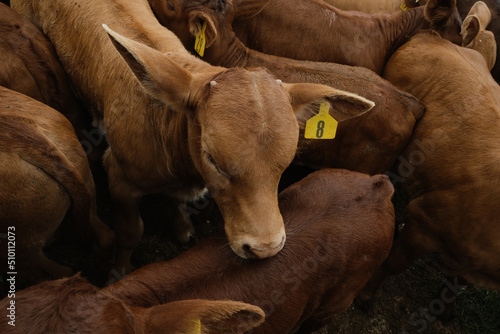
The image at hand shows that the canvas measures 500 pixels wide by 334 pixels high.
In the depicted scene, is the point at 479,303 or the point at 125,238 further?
the point at 479,303

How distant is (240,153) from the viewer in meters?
2.46

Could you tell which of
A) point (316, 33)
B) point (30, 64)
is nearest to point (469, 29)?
point (316, 33)

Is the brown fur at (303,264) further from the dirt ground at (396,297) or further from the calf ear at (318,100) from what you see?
the dirt ground at (396,297)

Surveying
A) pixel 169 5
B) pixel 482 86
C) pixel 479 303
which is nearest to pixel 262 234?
pixel 169 5

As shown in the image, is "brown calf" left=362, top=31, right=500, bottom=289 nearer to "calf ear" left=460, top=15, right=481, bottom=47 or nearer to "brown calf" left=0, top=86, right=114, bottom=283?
"calf ear" left=460, top=15, right=481, bottom=47

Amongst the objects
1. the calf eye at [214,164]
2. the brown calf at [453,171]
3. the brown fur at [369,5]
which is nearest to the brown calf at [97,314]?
the calf eye at [214,164]

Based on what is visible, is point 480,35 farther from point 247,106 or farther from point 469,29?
point 247,106

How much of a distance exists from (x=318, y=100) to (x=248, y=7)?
7.86 feet

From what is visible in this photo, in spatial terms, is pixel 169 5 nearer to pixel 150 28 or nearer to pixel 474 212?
pixel 150 28

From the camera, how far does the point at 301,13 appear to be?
5.27 metres

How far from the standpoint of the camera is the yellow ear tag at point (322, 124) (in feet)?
9.81

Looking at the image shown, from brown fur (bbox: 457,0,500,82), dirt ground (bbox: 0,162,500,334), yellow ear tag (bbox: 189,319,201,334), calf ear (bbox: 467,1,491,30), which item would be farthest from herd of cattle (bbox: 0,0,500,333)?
brown fur (bbox: 457,0,500,82)

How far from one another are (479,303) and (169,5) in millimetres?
4782

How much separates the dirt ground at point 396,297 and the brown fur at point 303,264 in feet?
3.87
